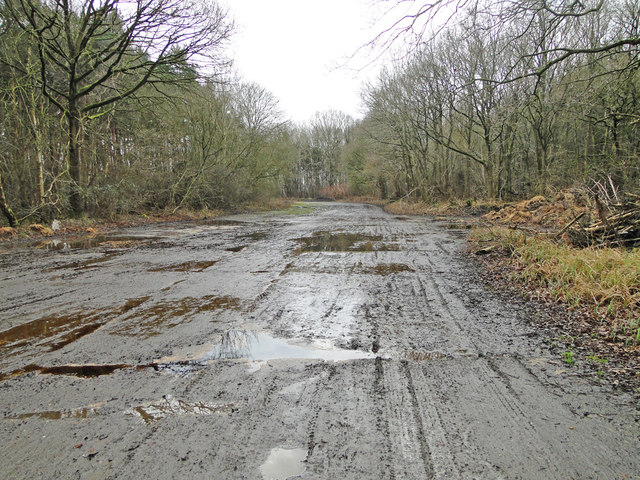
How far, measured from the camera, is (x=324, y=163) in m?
63.0

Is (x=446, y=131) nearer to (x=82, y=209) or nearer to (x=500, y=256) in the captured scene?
(x=500, y=256)

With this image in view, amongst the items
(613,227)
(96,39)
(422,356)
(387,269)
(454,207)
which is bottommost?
(422,356)

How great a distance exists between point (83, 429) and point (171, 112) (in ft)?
68.8

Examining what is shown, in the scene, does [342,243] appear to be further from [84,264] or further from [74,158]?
[74,158]

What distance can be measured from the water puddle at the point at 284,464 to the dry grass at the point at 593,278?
3166 mm

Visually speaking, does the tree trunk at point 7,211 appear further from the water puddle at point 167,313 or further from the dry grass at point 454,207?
the dry grass at point 454,207

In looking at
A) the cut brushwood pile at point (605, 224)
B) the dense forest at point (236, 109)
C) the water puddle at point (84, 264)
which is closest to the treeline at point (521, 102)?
the dense forest at point (236, 109)

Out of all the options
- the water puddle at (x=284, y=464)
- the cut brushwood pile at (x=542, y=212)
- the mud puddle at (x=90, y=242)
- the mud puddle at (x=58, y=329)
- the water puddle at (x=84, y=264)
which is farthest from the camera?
the cut brushwood pile at (x=542, y=212)

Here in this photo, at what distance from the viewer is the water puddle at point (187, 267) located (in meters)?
6.36

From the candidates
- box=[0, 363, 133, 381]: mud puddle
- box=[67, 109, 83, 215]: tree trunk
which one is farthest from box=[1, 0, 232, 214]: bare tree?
box=[0, 363, 133, 381]: mud puddle

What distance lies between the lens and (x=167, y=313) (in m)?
4.11

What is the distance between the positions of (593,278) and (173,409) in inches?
193

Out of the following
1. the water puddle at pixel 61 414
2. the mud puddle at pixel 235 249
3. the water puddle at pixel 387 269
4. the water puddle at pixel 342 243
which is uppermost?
the mud puddle at pixel 235 249

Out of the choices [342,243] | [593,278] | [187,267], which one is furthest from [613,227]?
[187,267]
